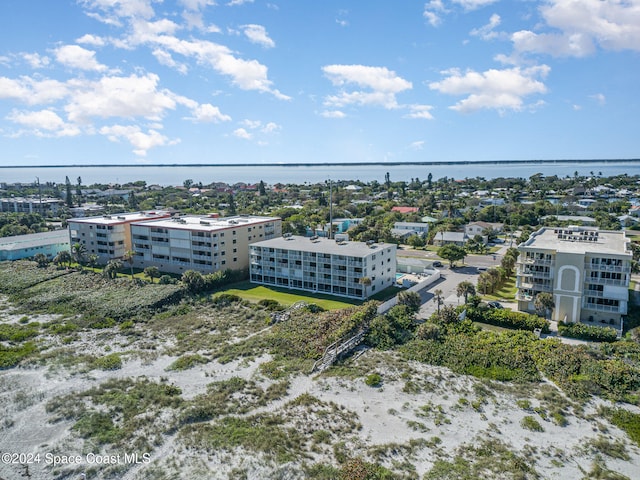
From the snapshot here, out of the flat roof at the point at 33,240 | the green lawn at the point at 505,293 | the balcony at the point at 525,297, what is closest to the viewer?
the balcony at the point at 525,297

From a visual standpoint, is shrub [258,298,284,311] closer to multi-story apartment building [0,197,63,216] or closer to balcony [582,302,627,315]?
balcony [582,302,627,315]

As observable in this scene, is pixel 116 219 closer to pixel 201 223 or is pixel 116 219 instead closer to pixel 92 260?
pixel 92 260

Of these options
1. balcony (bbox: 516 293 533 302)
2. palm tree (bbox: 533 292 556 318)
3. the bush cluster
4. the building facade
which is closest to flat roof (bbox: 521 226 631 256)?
palm tree (bbox: 533 292 556 318)

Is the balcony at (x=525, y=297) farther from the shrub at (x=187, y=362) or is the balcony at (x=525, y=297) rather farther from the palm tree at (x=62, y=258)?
the palm tree at (x=62, y=258)

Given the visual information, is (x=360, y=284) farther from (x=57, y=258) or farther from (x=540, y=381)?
(x=57, y=258)

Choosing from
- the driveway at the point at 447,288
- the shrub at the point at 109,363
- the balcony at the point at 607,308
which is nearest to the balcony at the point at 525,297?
the balcony at the point at 607,308

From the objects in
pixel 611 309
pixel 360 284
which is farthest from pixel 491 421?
pixel 360 284

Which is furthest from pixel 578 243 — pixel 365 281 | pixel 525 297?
pixel 365 281
